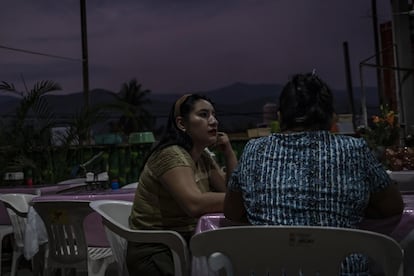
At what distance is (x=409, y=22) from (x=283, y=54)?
1164 centimetres

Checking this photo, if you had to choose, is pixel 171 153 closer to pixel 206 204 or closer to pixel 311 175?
pixel 206 204

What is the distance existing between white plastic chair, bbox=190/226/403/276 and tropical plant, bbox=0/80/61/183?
4466 millimetres

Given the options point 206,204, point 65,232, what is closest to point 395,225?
point 206,204

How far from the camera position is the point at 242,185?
171cm

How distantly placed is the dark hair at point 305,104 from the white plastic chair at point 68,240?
1488 millimetres

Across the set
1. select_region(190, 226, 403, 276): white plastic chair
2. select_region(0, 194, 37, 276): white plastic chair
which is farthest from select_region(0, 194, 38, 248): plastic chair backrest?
select_region(190, 226, 403, 276): white plastic chair

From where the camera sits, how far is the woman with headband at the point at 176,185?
2.10 meters

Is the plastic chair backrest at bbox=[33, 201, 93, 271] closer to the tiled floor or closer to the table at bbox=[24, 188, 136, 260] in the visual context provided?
the table at bbox=[24, 188, 136, 260]

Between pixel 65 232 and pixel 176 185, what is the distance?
3.67 ft

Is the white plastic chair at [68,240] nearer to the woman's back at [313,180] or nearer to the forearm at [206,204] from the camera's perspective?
the forearm at [206,204]

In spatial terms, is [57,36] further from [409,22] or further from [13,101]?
[409,22]

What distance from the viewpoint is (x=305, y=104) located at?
1705 millimetres

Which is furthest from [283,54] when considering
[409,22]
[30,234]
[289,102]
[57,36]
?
[289,102]

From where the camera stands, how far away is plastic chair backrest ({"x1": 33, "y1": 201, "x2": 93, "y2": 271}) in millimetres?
2910
